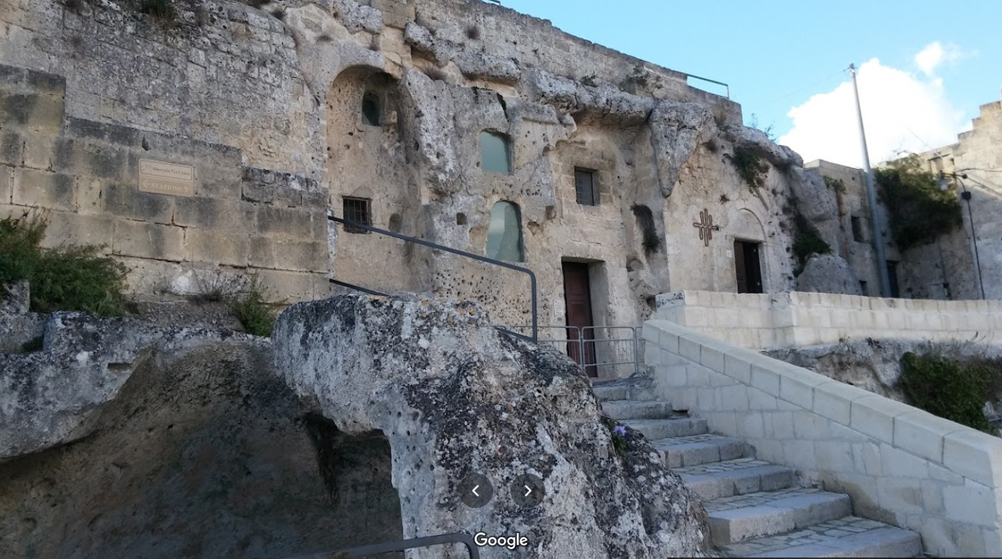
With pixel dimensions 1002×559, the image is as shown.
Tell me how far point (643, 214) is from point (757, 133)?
3.87 metres

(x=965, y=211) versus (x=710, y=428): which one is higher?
(x=965, y=211)

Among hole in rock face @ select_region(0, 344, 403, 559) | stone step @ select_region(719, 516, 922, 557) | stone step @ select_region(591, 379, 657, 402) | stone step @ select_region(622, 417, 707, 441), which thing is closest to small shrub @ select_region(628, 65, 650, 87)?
stone step @ select_region(591, 379, 657, 402)

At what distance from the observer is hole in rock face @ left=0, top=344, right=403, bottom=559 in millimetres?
3855

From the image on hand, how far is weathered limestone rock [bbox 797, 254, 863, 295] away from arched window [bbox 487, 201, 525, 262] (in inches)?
285

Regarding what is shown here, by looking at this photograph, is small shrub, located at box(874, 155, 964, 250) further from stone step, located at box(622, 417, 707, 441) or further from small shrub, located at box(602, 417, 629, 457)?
small shrub, located at box(602, 417, 629, 457)

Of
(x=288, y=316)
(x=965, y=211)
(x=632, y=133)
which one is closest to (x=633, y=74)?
(x=632, y=133)

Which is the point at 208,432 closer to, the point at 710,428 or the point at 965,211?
the point at 710,428

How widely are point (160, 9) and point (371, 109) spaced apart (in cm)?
371

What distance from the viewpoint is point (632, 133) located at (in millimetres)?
15516

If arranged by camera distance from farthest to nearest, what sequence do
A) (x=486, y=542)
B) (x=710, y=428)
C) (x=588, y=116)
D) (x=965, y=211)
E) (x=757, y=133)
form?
(x=965, y=211)
(x=757, y=133)
(x=588, y=116)
(x=710, y=428)
(x=486, y=542)

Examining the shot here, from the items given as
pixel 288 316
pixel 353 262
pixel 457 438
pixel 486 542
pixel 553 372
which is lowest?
pixel 486 542

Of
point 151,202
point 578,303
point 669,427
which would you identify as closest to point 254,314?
point 151,202

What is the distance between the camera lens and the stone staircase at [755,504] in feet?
15.2

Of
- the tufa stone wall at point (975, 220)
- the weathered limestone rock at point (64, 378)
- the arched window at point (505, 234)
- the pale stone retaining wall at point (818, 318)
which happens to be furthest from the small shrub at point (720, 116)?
the weathered limestone rock at point (64, 378)
